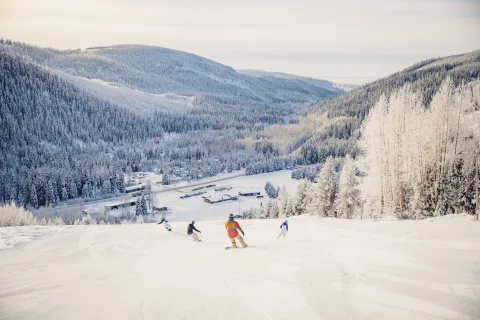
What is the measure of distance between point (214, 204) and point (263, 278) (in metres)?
71.3

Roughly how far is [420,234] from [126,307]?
1192cm

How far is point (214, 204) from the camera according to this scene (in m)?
80.2

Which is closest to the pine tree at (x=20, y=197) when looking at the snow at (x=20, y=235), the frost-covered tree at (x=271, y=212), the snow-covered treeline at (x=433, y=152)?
the frost-covered tree at (x=271, y=212)

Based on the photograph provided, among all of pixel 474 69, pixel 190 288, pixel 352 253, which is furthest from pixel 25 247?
pixel 474 69

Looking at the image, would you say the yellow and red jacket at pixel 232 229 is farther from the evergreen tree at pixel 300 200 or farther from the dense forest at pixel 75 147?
the dense forest at pixel 75 147

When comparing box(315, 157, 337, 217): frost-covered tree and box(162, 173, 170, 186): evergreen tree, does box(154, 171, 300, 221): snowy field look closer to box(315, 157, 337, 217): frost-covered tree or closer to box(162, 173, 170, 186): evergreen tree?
box(162, 173, 170, 186): evergreen tree

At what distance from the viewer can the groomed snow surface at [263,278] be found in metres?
7.56

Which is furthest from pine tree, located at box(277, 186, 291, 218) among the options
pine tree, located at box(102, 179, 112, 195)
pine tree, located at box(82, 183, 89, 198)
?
pine tree, located at box(82, 183, 89, 198)

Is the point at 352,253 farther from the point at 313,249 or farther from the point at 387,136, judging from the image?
the point at 387,136

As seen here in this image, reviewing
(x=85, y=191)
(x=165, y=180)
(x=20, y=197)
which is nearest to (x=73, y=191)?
(x=85, y=191)

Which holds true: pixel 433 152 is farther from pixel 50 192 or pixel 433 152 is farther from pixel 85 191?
pixel 85 191

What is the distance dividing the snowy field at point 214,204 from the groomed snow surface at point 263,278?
4438 centimetres

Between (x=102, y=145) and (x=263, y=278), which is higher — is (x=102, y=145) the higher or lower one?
the higher one

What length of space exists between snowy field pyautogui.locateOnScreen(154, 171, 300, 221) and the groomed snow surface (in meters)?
44.4
